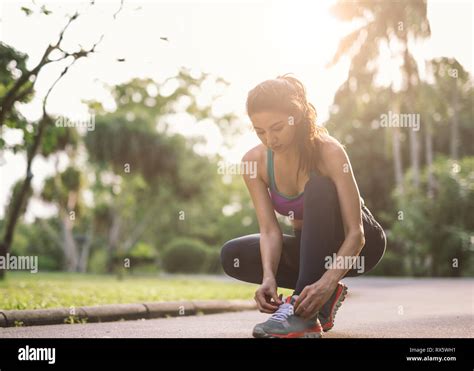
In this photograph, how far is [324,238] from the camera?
3.65 m

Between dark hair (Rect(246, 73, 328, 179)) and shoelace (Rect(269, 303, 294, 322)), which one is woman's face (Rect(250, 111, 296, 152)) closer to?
dark hair (Rect(246, 73, 328, 179))

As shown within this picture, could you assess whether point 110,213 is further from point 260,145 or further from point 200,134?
point 260,145

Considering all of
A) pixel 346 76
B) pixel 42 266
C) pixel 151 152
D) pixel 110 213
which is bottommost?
pixel 42 266

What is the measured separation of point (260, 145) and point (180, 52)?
5.74m

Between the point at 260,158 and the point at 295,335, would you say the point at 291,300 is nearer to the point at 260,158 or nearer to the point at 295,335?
the point at 295,335

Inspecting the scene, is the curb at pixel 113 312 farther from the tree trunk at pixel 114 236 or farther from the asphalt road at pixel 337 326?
the tree trunk at pixel 114 236

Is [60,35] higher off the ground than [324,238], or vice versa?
[60,35]

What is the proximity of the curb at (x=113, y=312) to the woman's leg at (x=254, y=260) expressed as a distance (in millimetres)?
1447

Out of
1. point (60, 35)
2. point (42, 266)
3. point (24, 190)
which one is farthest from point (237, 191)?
point (60, 35)

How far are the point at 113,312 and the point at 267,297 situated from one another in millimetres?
2296

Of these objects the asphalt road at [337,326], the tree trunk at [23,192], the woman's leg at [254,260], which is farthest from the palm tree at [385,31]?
the woman's leg at [254,260]

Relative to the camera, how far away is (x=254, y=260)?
428cm

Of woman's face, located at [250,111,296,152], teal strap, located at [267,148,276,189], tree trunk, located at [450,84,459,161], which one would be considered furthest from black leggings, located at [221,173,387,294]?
tree trunk, located at [450,84,459,161]
